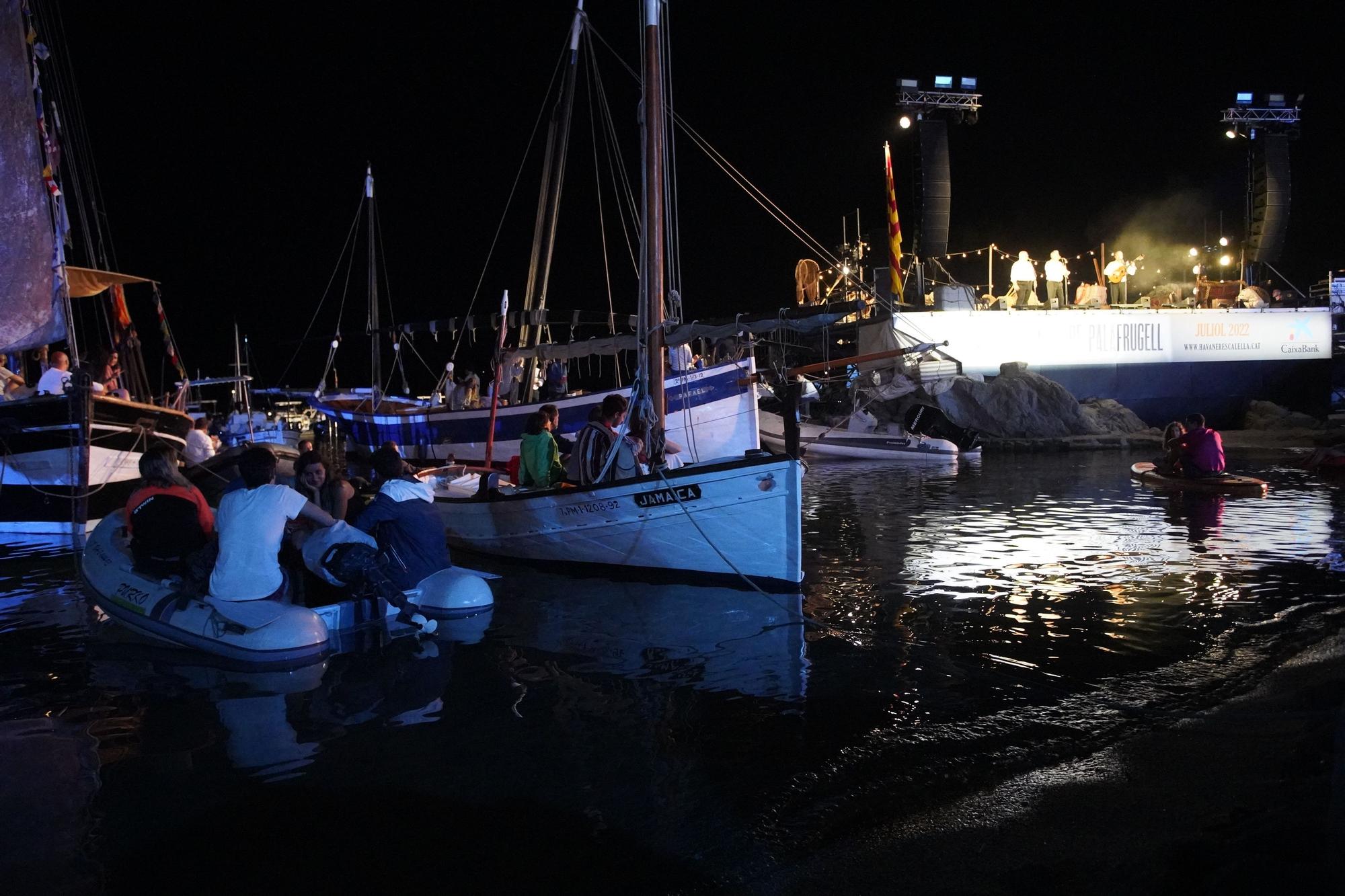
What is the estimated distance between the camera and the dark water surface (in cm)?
409

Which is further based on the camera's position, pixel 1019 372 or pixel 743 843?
pixel 1019 372

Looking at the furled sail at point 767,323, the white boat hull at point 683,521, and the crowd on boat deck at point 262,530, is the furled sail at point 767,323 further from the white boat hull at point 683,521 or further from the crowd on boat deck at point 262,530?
the crowd on boat deck at point 262,530

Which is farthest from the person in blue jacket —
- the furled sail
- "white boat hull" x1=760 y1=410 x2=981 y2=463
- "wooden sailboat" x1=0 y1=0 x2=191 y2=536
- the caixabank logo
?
the caixabank logo

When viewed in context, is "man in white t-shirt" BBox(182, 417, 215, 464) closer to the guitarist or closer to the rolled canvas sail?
the rolled canvas sail

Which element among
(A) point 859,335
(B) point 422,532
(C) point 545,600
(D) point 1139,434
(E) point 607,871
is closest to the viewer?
(E) point 607,871

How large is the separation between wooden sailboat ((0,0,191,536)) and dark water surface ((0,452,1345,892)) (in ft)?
13.7

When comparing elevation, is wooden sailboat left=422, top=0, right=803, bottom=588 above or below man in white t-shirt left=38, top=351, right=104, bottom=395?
below

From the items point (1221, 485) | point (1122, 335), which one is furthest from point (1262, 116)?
point (1221, 485)

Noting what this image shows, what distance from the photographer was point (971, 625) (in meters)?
7.84

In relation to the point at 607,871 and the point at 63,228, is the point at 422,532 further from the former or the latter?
the point at 63,228

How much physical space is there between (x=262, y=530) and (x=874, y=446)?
73.7ft

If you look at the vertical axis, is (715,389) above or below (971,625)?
above

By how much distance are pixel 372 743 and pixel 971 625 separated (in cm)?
500

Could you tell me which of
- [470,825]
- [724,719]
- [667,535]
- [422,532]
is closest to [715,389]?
[667,535]
